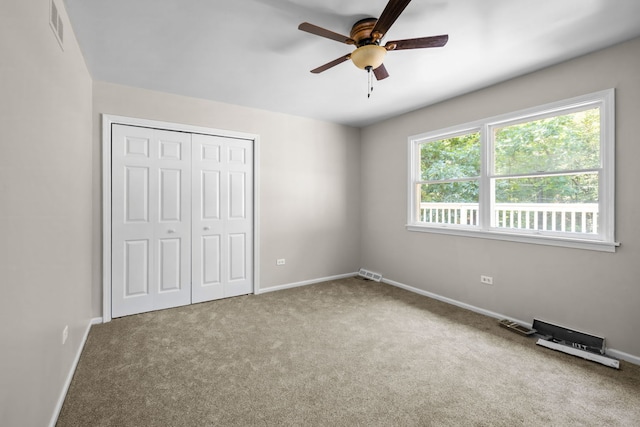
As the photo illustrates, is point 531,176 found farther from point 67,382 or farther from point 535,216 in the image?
point 67,382

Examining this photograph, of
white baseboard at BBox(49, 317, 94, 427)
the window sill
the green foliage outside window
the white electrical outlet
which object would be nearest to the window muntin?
the green foliage outside window

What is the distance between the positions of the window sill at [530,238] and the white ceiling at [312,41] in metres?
1.66

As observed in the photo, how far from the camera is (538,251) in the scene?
2.97m

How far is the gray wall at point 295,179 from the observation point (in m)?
3.63

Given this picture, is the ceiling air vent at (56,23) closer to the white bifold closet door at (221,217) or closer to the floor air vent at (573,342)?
the white bifold closet door at (221,217)

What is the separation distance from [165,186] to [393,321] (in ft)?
10.0

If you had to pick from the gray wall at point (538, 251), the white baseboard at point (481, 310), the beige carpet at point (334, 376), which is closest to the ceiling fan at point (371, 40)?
the gray wall at point (538, 251)

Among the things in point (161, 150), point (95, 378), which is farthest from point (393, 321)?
point (161, 150)

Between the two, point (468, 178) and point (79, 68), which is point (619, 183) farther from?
point (79, 68)

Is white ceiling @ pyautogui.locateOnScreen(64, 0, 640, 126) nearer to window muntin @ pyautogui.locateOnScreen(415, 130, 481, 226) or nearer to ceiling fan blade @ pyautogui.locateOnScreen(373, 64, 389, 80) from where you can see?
ceiling fan blade @ pyautogui.locateOnScreen(373, 64, 389, 80)

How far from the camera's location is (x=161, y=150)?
3520 mm

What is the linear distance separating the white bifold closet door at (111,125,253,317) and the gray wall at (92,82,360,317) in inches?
8.7

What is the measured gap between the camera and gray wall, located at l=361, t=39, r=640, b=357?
95.7 inches

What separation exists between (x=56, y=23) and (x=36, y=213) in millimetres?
1257
